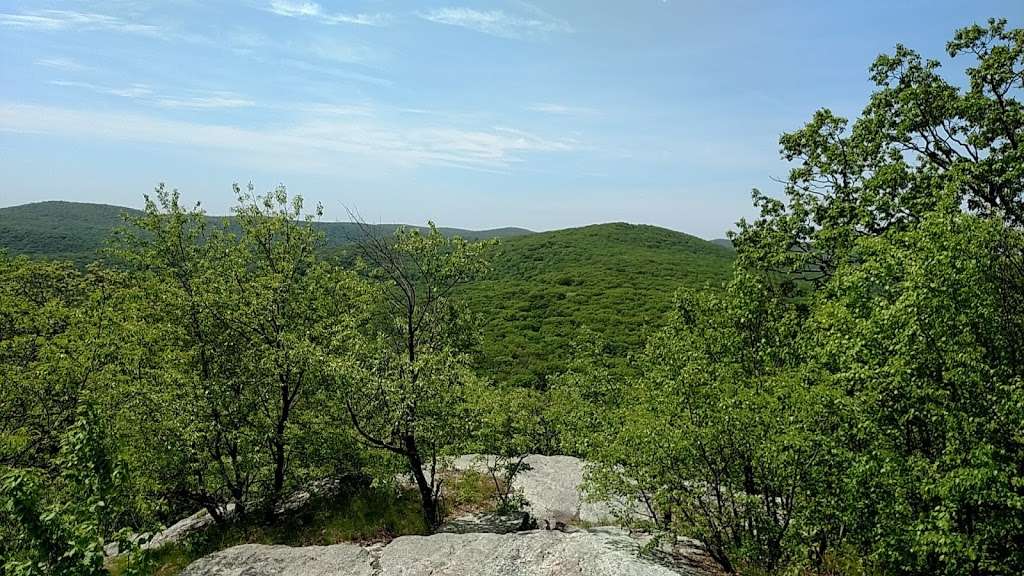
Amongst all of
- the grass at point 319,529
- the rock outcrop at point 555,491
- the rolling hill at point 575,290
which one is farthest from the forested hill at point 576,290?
the grass at point 319,529

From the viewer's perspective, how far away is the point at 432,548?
53.3 feet

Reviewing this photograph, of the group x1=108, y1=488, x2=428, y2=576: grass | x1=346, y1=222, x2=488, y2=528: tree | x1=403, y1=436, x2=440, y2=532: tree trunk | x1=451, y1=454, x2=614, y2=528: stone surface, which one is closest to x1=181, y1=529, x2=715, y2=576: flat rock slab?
x1=403, y1=436, x2=440, y2=532: tree trunk

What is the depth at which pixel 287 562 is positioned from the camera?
53.8ft

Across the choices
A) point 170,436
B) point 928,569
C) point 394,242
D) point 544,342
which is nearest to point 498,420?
point 394,242

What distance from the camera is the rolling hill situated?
91375mm

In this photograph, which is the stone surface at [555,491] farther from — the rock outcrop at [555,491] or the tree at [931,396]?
the tree at [931,396]

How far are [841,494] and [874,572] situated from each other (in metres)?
3.69

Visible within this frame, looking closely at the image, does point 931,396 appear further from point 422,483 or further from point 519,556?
point 422,483

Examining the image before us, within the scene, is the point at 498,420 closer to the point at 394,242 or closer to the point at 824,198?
the point at 394,242

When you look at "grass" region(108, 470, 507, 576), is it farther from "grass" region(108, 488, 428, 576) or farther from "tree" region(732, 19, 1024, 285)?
"tree" region(732, 19, 1024, 285)

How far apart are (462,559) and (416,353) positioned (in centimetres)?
840

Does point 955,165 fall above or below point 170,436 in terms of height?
above

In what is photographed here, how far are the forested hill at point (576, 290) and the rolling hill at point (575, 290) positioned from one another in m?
0.22

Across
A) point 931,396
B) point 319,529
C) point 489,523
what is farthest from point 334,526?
point 931,396
